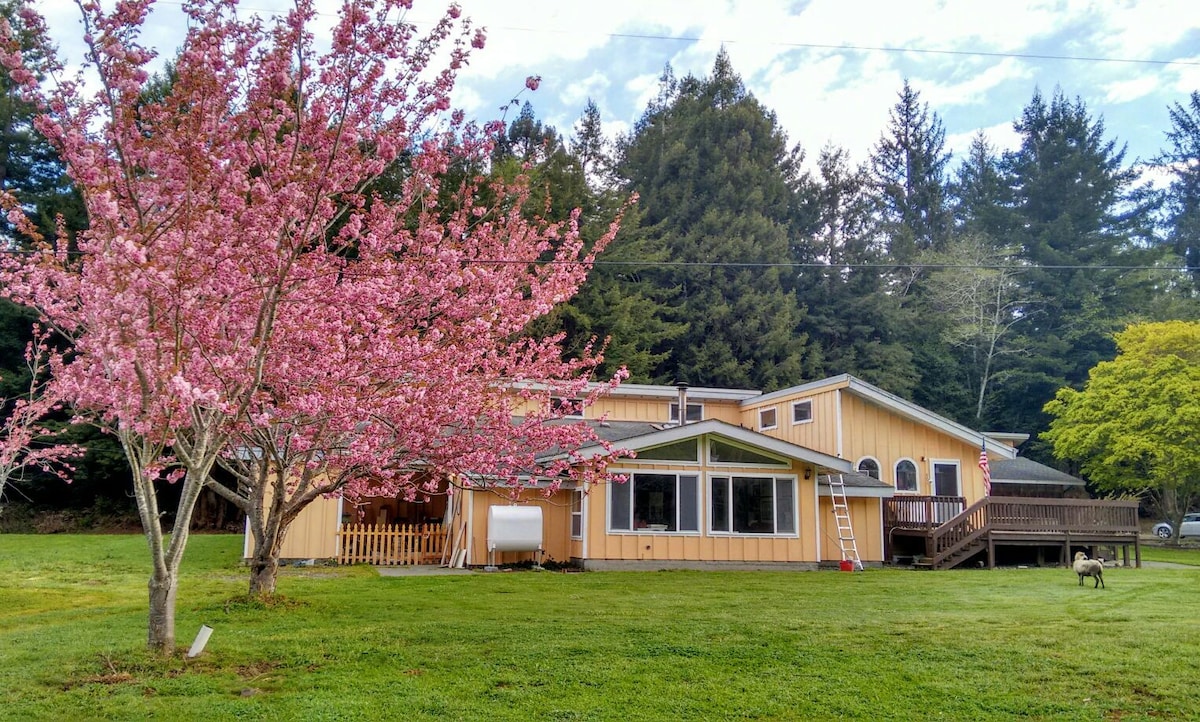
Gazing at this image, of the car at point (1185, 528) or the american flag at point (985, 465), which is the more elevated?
the american flag at point (985, 465)

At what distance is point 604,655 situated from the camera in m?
7.68

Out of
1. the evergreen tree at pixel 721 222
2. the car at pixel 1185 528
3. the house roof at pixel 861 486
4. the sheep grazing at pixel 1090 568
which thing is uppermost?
the evergreen tree at pixel 721 222

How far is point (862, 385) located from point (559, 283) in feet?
39.8

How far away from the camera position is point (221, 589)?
12047 mm

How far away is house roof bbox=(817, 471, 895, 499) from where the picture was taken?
1827 centimetres

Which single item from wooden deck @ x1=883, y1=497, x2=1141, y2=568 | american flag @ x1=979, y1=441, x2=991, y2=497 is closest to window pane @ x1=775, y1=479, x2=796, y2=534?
wooden deck @ x1=883, y1=497, x2=1141, y2=568

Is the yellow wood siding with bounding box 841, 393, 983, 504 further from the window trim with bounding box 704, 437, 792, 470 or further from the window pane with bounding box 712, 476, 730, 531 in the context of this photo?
the window pane with bounding box 712, 476, 730, 531

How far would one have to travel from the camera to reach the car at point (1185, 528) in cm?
3206

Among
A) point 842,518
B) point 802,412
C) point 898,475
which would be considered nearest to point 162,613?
point 842,518

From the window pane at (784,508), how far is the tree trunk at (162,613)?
12.4 meters

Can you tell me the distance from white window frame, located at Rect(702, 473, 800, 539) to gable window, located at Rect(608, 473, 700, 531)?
232 millimetres

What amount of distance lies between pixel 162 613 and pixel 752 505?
1205cm

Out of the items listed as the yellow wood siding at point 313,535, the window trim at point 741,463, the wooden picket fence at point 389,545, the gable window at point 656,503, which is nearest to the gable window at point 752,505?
the window trim at point 741,463

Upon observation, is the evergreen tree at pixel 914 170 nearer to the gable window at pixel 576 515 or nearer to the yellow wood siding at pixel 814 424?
the yellow wood siding at pixel 814 424
